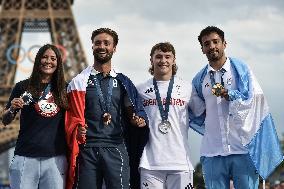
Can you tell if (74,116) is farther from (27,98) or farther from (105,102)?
(27,98)

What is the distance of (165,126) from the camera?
510 cm

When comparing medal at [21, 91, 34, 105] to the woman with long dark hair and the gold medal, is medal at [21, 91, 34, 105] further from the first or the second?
the gold medal

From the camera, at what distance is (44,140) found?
4781 millimetres

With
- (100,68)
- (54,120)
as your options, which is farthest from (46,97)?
(100,68)

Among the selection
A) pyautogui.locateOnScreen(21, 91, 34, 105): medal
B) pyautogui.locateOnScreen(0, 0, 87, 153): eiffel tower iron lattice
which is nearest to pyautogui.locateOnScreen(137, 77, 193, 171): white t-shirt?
pyautogui.locateOnScreen(21, 91, 34, 105): medal

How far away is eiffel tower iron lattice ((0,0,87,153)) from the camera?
108 ft

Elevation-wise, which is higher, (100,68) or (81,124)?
(100,68)

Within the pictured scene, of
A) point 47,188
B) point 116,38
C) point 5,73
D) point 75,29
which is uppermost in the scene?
point 75,29

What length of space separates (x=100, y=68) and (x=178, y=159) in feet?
3.76

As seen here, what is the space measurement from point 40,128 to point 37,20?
1221 inches

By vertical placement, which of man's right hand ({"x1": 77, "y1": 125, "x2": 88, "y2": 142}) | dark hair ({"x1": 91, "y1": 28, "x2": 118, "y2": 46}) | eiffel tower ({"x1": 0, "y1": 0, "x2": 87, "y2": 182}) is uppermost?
eiffel tower ({"x1": 0, "y1": 0, "x2": 87, "y2": 182})

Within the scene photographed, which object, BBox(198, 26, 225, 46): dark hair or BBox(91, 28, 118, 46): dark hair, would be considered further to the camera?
BBox(198, 26, 225, 46): dark hair

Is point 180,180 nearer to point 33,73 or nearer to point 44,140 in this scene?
point 44,140

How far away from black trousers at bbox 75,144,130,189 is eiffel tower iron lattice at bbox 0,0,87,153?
27790 millimetres
